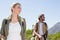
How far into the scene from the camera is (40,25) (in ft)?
32.4

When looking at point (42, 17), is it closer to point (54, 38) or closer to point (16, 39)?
point (16, 39)

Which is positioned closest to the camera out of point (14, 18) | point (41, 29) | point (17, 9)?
point (17, 9)

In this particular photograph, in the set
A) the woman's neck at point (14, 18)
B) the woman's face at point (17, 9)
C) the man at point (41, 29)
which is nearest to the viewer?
the woman's face at point (17, 9)

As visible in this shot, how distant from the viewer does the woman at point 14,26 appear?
229 inches

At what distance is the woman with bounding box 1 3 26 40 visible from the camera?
5.81m

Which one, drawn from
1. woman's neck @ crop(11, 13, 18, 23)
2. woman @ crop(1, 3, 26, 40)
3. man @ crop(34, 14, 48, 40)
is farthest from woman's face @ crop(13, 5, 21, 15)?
man @ crop(34, 14, 48, 40)

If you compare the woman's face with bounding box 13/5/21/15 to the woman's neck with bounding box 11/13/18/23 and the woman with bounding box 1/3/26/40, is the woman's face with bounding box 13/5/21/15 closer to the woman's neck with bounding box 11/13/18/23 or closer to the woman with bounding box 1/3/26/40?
the woman with bounding box 1/3/26/40

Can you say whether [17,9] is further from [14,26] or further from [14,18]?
[14,26]

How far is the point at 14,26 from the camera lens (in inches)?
230

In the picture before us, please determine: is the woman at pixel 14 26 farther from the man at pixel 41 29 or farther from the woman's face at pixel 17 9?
the man at pixel 41 29

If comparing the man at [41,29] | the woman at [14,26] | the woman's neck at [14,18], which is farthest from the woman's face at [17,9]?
the man at [41,29]

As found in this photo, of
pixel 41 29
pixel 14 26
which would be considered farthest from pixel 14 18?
pixel 41 29

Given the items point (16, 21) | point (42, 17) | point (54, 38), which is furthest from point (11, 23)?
point (54, 38)

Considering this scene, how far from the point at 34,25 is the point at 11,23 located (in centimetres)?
399
